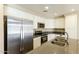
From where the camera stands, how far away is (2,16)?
1.46 m

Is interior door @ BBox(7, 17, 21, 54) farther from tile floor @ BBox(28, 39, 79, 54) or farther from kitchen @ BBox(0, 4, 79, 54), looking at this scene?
tile floor @ BBox(28, 39, 79, 54)

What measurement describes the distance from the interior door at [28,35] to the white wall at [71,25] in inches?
25.6

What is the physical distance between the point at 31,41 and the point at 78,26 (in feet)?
2.87

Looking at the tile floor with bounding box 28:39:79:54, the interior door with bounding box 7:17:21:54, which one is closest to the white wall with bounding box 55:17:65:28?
the tile floor with bounding box 28:39:79:54

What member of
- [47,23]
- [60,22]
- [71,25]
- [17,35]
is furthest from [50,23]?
[17,35]

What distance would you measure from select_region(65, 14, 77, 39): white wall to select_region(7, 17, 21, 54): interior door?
0.86 meters

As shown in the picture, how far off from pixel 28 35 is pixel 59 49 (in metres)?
0.61

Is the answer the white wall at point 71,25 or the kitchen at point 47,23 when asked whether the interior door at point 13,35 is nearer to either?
the kitchen at point 47,23

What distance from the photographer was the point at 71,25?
1.62 m

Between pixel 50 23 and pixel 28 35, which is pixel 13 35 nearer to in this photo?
pixel 28 35

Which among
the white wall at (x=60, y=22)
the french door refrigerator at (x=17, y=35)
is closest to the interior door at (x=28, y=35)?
the french door refrigerator at (x=17, y=35)

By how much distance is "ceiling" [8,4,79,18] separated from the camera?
1.47 meters

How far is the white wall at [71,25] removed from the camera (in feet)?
5.17
